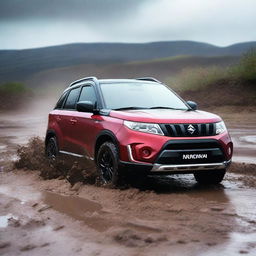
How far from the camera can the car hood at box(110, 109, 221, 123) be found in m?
7.70

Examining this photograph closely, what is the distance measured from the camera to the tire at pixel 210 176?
28.2 ft

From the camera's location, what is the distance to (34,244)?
214 inches

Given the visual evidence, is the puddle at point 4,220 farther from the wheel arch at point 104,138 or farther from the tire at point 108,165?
the wheel arch at point 104,138

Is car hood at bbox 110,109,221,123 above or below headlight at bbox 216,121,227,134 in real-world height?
above

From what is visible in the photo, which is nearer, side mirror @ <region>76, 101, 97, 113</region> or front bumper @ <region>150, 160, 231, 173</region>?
Result: front bumper @ <region>150, 160, 231, 173</region>

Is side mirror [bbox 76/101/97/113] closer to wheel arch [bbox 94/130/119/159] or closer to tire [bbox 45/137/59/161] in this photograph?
wheel arch [bbox 94/130/119/159]

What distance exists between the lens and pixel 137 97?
8852mm

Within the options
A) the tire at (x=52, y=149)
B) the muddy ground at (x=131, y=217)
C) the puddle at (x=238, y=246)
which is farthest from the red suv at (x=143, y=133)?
the puddle at (x=238, y=246)

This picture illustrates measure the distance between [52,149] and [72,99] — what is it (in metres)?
1.14

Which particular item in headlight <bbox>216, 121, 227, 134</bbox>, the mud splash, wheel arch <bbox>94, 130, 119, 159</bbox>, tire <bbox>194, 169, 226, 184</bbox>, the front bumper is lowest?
the mud splash

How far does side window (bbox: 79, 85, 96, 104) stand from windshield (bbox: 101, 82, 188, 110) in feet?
0.73

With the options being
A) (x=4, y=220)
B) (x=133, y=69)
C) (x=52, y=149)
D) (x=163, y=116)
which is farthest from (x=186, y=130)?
(x=133, y=69)

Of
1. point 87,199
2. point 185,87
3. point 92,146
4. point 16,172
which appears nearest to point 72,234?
point 87,199

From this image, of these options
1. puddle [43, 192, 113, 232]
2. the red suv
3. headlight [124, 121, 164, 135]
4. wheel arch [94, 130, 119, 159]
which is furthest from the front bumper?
puddle [43, 192, 113, 232]
